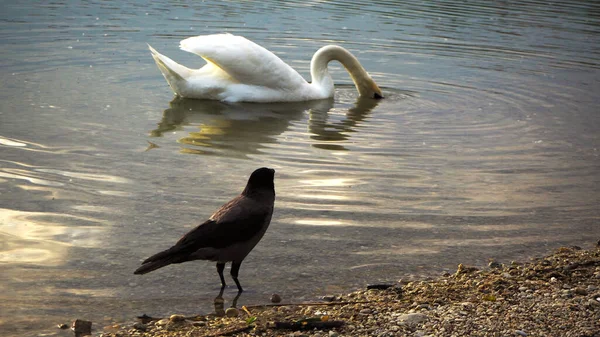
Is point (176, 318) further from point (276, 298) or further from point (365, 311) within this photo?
point (365, 311)

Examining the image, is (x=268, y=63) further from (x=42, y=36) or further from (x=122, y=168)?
(x=42, y=36)

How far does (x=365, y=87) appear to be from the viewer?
12.3 m

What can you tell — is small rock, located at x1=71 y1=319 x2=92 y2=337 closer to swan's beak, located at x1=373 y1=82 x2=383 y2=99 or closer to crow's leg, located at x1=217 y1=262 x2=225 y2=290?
crow's leg, located at x1=217 y1=262 x2=225 y2=290

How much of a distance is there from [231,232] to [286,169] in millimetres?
3190

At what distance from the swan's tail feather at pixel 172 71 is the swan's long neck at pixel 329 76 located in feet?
6.04

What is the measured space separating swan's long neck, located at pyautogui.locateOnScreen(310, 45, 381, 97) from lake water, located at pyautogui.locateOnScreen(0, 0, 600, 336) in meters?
0.30

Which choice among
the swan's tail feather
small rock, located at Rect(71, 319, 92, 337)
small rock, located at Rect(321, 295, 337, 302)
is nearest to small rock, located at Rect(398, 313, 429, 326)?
small rock, located at Rect(321, 295, 337, 302)

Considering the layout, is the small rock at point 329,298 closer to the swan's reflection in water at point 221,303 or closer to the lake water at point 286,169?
the lake water at point 286,169

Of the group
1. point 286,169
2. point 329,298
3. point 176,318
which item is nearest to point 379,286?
point 329,298

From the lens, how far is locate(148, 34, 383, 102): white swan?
1102 centimetres

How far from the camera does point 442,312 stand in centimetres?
471

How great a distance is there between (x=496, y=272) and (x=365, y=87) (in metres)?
6.76

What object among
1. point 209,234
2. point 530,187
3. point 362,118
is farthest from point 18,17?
point 209,234

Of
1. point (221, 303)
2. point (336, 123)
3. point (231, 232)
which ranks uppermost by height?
point (231, 232)
